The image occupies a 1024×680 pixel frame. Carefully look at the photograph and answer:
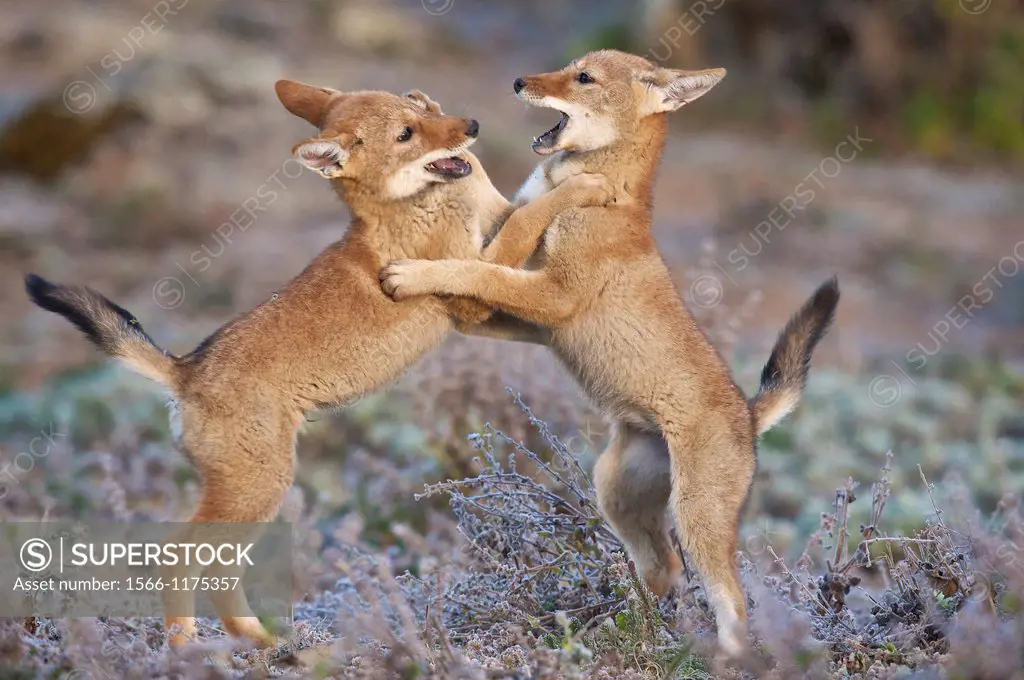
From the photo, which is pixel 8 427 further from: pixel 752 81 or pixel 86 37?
pixel 752 81

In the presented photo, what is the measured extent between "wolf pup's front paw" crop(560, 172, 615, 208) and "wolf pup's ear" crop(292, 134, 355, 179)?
3.93ft

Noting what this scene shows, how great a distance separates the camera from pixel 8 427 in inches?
446

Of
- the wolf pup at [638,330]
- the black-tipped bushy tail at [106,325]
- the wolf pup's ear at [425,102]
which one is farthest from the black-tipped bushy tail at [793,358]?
the black-tipped bushy tail at [106,325]

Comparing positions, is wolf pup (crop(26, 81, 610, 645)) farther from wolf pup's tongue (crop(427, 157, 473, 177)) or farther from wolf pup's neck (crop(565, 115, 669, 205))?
wolf pup's neck (crop(565, 115, 669, 205))

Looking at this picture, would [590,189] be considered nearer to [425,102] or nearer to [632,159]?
[632,159]

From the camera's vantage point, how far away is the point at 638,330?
666 cm

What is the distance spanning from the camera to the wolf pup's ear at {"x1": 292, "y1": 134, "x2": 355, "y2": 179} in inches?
254

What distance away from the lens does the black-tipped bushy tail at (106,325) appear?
606cm

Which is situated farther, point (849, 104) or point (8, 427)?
point (849, 104)

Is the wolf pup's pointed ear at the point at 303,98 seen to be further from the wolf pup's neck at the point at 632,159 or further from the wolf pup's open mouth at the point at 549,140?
the wolf pup's neck at the point at 632,159

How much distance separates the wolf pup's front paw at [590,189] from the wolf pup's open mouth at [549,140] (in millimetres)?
206

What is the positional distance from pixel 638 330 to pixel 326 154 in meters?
1.86

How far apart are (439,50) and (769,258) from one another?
11035mm

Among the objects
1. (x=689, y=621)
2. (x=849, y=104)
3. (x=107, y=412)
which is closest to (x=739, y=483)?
(x=689, y=621)
